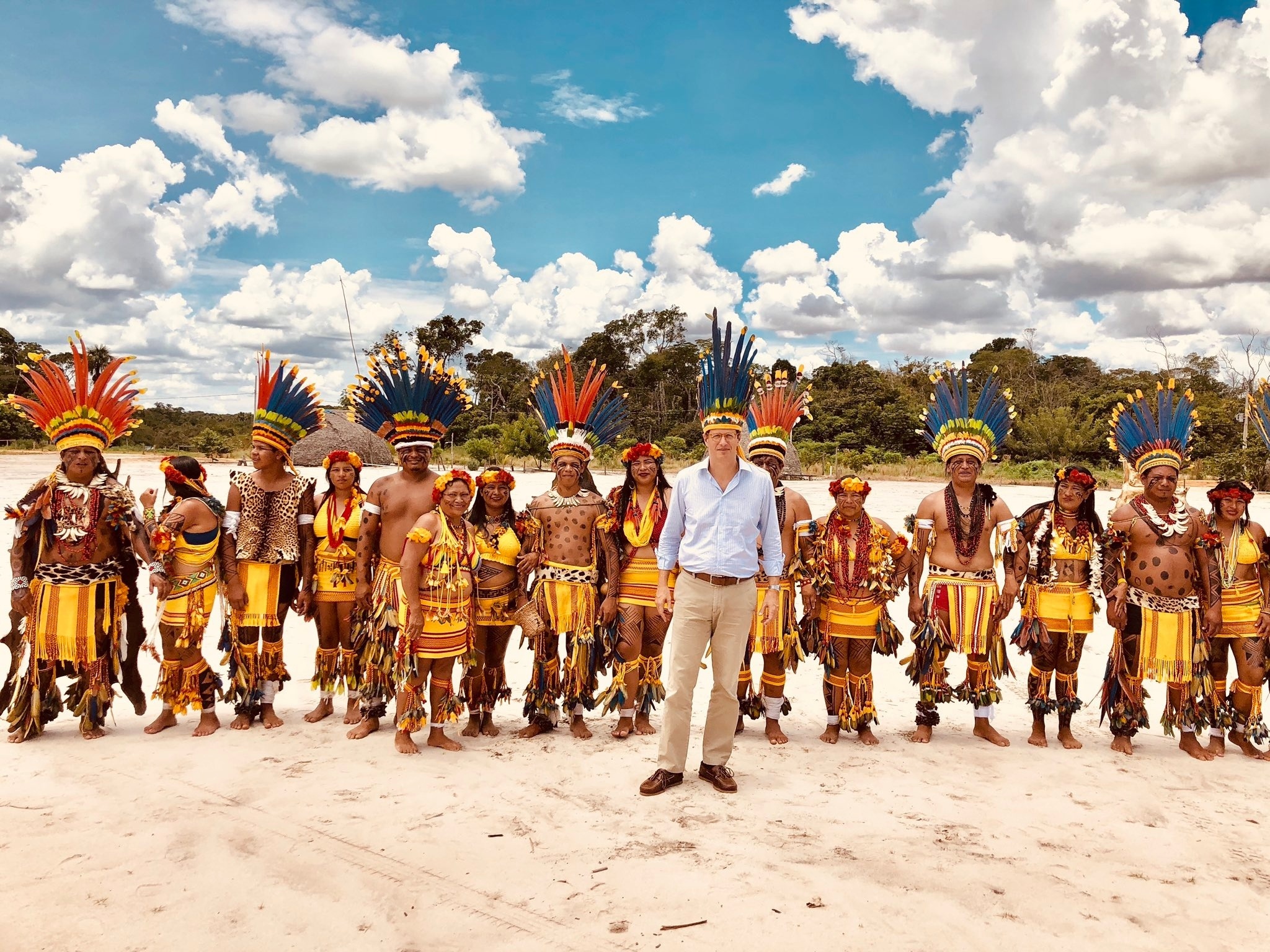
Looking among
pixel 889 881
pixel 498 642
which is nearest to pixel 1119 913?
pixel 889 881

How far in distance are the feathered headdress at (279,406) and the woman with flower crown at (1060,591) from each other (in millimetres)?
4782

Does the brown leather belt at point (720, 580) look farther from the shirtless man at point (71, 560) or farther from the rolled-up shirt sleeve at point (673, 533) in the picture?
the shirtless man at point (71, 560)

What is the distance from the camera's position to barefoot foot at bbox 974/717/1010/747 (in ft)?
17.7

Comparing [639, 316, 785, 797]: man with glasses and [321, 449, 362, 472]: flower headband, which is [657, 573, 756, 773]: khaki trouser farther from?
[321, 449, 362, 472]: flower headband

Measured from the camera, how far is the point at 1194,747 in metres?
5.29

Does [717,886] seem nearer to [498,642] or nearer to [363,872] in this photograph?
[363,872]

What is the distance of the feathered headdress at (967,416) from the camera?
5.59 metres

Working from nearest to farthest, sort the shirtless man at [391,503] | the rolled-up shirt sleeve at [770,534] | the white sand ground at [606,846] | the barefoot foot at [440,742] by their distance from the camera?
1. the white sand ground at [606,846]
2. the rolled-up shirt sleeve at [770,534]
3. the barefoot foot at [440,742]
4. the shirtless man at [391,503]

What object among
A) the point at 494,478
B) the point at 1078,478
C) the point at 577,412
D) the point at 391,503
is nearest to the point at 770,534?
the point at 577,412

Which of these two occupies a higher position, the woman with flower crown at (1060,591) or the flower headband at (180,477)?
the flower headband at (180,477)

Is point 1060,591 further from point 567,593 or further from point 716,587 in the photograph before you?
point 567,593

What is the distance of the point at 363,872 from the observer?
351 cm

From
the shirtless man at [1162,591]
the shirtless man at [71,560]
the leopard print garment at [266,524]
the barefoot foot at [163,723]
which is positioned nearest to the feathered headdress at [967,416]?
the shirtless man at [1162,591]

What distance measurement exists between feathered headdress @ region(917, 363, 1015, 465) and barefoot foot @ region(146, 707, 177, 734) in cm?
529
